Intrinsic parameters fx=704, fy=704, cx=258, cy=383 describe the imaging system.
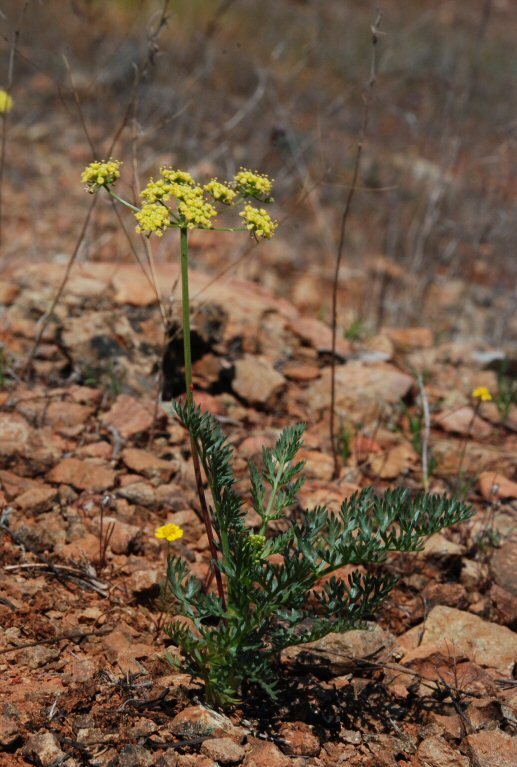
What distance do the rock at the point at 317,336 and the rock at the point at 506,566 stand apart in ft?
5.60

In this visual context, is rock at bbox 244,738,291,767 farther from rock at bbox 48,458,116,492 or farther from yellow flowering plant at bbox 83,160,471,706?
rock at bbox 48,458,116,492

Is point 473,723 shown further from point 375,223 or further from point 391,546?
point 375,223

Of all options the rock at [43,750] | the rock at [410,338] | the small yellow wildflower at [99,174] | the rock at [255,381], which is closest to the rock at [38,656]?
the rock at [43,750]

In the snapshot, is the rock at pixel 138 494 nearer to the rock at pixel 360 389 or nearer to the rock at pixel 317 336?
the rock at pixel 360 389

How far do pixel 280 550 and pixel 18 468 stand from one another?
52.0 inches

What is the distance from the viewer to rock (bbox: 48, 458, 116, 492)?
2838 mm

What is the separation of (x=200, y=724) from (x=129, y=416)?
1650 millimetres

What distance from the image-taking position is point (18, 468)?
2.88m

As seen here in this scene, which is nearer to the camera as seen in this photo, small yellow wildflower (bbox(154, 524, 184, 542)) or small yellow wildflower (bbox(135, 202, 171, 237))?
small yellow wildflower (bbox(135, 202, 171, 237))

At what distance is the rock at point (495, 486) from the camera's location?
10.6 feet

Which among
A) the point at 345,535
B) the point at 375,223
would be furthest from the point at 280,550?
the point at 375,223

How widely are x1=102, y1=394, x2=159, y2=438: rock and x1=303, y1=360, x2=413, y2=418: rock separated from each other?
0.92 m

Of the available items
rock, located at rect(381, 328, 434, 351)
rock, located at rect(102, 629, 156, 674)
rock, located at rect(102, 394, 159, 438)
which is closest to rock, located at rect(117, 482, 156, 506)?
rock, located at rect(102, 394, 159, 438)

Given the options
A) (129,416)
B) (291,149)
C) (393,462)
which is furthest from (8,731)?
(291,149)
